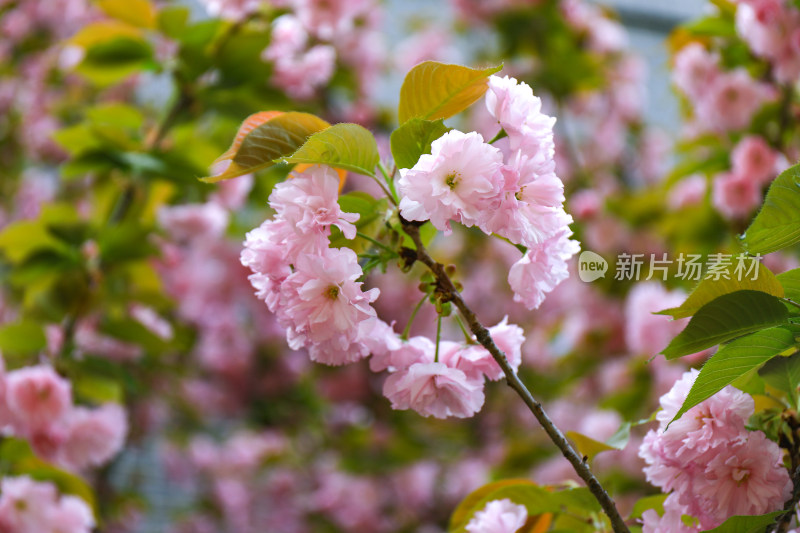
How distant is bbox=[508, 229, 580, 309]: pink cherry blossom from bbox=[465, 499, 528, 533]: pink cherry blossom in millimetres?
157

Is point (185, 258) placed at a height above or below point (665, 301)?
below

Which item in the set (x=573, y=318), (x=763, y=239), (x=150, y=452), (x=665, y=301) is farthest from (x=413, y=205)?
(x=150, y=452)

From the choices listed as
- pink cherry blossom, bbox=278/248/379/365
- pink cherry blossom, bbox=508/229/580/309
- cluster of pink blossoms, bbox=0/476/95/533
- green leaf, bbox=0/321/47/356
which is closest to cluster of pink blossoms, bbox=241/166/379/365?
pink cherry blossom, bbox=278/248/379/365

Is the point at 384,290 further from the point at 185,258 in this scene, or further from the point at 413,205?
the point at 413,205

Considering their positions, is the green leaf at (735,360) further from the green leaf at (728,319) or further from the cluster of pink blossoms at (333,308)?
the cluster of pink blossoms at (333,308)

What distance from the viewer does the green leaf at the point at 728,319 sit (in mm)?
459

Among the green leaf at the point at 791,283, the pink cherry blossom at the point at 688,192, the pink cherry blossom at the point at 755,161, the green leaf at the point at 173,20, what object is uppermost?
the green leaf at the point at 791,283

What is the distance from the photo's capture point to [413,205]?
1.48 feet

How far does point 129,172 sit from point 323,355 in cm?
78

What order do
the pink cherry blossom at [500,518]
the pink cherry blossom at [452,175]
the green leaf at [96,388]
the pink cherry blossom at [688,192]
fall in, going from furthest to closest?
the pink cherry blossom at [688,192], the green leaf at [96,388], the pink cherry blossom at [500,518], the pink cherry blossom at [452,175]

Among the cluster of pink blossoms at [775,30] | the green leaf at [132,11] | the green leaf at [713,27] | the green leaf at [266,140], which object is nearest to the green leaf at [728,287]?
the green leaf at [266,140]

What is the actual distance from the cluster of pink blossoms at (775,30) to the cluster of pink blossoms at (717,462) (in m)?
0.76

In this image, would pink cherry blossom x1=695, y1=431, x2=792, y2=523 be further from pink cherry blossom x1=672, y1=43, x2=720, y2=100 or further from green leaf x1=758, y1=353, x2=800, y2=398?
pink cherry blossom x1=672, y1=43, x2=720, y2=100

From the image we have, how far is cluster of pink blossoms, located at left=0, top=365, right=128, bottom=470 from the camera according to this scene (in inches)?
37.1
